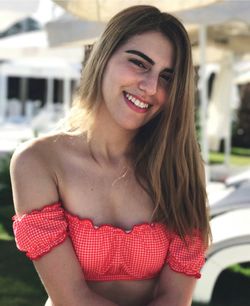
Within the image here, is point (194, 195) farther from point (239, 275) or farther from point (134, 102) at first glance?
point (239, 275)

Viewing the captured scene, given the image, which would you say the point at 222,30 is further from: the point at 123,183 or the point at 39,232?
the point at 39,232

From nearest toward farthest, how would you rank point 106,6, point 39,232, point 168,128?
point 39,232 < point 168,128 < point 106,6

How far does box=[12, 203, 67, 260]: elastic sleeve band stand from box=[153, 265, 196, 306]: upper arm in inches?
14.0

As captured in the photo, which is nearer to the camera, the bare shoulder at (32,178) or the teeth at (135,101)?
the bare shoulder at (32,178)

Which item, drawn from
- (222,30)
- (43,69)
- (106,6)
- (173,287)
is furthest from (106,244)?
(43,69)

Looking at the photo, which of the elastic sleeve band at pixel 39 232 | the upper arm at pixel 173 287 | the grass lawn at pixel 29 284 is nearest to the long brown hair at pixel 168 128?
the upper arm at pixel 173 287

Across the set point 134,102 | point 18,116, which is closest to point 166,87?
point 134,102

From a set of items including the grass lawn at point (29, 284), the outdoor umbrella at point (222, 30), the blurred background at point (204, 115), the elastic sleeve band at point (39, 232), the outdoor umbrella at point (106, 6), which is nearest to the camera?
the elastic sleeve band at point (39, 232)

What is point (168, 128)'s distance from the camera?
1.99 meters

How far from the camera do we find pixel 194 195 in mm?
2020

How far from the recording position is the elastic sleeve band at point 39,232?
67.7 inches

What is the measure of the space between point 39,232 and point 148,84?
56 centimetres

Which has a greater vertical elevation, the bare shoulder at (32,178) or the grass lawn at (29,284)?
the bare shoulder at (32,178)

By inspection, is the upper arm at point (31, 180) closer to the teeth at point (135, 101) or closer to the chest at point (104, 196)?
the chest at point (104, 196)
